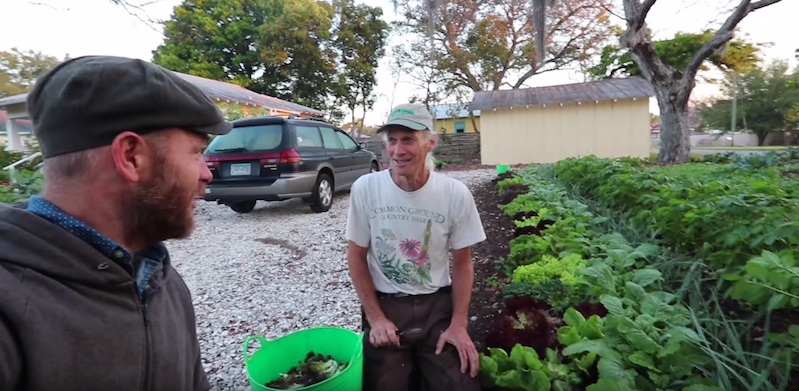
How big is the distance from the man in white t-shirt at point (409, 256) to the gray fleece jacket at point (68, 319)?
113 cm

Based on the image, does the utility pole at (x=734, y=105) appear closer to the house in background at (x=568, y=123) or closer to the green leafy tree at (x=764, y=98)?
the green leafy tree at (x=764, y=98)

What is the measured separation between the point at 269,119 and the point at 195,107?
606 cm

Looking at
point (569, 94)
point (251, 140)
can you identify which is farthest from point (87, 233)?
point (569, 94)

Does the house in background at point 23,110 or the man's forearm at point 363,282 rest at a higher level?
the house in background at point 23,110

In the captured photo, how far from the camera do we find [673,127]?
40.6 feet

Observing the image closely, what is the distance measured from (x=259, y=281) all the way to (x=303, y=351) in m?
2.07

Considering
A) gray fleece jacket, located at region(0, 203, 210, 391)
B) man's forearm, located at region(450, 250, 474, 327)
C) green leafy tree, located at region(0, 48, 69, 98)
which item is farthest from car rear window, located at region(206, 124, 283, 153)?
green leafy tree, located at region(0, 48, 69, 98)

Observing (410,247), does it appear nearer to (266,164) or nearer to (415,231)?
(415,231)

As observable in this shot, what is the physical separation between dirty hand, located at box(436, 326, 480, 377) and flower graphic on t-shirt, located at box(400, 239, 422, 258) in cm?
38

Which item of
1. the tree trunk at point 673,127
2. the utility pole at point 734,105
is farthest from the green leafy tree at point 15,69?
the utility pole at point 734,105

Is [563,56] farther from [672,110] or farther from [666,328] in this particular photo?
[666,328]

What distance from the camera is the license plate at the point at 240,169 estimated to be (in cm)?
656

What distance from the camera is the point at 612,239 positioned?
10.1 feet

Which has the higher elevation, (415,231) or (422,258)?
(415,231)
